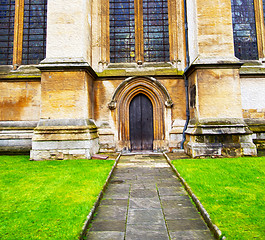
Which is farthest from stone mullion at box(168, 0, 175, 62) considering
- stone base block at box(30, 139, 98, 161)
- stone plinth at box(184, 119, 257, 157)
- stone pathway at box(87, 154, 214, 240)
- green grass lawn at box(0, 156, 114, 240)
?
green grass lawn at box(0, 156, 114, 240)

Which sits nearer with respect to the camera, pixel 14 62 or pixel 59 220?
pixel 59 220

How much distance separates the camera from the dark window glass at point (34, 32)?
969cm

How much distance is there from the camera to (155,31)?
31.8 ft

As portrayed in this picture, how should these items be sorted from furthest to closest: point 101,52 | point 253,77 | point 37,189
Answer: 1. point 101,52
2. point 253,77
3. point 37,189

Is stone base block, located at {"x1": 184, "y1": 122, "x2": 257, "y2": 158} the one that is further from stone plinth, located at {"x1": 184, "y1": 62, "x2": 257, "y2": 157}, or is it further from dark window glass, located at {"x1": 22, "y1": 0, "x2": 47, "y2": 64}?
dark window glass, located at {"x1": 22, "y1": 0, "x2": 47, "y2": 64}

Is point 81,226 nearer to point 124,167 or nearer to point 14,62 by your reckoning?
point 124,167

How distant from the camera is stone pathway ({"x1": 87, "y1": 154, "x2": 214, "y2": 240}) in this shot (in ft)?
8.08

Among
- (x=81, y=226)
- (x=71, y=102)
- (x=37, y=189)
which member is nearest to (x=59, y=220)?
(x=81, y=226)

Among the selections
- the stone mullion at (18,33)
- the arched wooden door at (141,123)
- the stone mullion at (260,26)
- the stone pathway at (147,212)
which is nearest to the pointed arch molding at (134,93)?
the arched wooden door at (141,123)

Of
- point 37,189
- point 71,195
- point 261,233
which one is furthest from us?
point 37,189

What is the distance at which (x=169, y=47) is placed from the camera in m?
9.61

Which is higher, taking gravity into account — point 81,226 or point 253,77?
point 253,77

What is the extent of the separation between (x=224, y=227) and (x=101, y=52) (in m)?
8.71

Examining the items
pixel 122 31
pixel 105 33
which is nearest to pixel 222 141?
pixel 122 31
